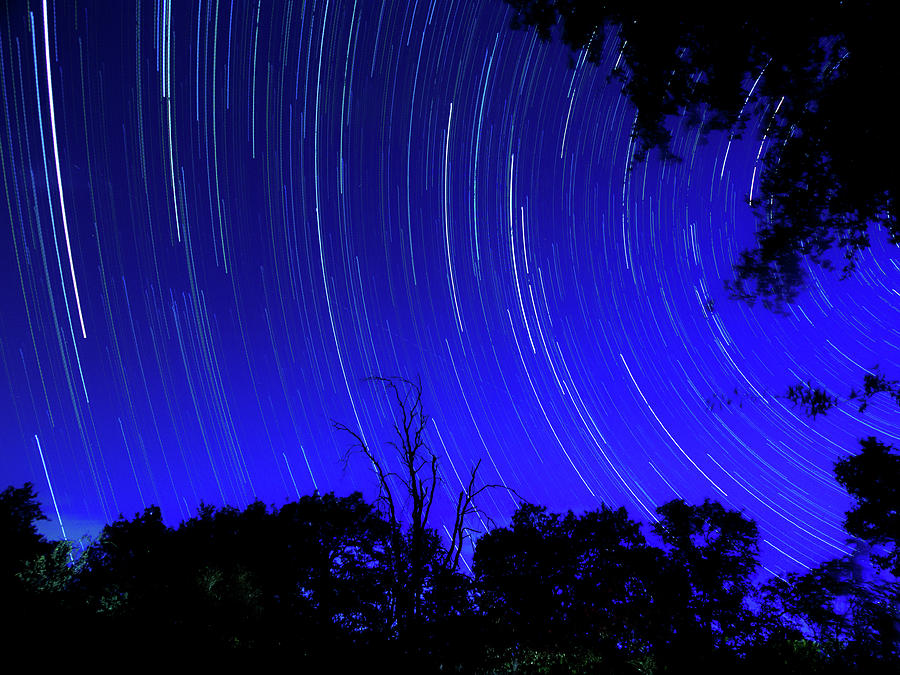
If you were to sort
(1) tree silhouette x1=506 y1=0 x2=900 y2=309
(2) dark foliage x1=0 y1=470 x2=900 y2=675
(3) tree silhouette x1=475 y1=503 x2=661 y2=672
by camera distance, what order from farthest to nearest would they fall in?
(3) tree silhouette x1=475 y1=503 x2=661 y2=672 → (2) dark foliage x1=0 y1=470 x2=900 y2=675 → (1) tree silhouette x1=506 y1=0 x2=900 y2=309

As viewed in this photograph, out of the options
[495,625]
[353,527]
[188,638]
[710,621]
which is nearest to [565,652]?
[495,625]

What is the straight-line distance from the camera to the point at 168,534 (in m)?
25.3

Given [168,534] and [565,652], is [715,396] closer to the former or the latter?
[565,652]

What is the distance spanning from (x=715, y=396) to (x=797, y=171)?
5738mm

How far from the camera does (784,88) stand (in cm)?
749

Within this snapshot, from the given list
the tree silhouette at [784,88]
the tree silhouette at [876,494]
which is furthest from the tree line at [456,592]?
the tree silhouette at [784,88]

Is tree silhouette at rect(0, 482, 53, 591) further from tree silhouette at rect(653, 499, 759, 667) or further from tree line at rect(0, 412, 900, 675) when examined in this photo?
tree silhouette at rect(653, 499, 759, 667)

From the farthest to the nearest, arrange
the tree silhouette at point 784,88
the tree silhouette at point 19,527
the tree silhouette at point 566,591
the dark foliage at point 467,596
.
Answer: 1. the tree silhouette at point 19,527
2. the tree silhouette at point 566,591
3. the dark foliage at point 467,596
4. the tree silhouette at point 784,88

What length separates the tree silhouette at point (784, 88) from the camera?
6531 mm

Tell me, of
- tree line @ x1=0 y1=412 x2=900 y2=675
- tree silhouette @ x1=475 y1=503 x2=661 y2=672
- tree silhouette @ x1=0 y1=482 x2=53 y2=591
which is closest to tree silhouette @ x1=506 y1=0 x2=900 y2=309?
tree line @ x1=0 y1=412 x2=900 y2=675

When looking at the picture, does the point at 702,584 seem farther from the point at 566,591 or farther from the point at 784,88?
the point at 784,88

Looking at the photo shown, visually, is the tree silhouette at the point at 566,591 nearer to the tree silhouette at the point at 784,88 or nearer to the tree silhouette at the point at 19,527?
the tree silhouette at the point at 784,88

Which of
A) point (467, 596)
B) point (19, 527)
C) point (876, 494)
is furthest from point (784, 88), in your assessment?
point (19, 527)

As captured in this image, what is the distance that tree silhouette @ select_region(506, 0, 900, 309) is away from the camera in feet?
21.4
